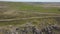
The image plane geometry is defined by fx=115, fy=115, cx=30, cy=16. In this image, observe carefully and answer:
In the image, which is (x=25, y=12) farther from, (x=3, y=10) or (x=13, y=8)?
(x=3, y=10)

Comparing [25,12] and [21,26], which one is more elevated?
[25,12]

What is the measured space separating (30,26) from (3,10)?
14.6 inches

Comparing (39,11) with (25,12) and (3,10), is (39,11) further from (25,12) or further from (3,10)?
(3,10)

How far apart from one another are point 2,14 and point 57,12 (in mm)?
667

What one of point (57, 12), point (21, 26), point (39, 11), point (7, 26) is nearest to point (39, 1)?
point (39, 11)

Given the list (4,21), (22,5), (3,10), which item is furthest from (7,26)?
(22,5)

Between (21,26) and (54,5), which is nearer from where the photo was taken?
(21,26)

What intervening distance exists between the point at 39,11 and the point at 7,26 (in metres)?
0.42

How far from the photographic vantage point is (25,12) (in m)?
1.38

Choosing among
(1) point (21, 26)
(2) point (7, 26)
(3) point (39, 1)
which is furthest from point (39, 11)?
(2) point (7, 26)

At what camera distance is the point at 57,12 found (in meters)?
1.43

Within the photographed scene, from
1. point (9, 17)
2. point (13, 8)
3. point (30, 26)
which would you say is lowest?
point (30, 26)

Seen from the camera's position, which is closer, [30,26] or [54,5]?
[30,26]

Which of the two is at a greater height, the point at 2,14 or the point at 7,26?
the point at 2,14
